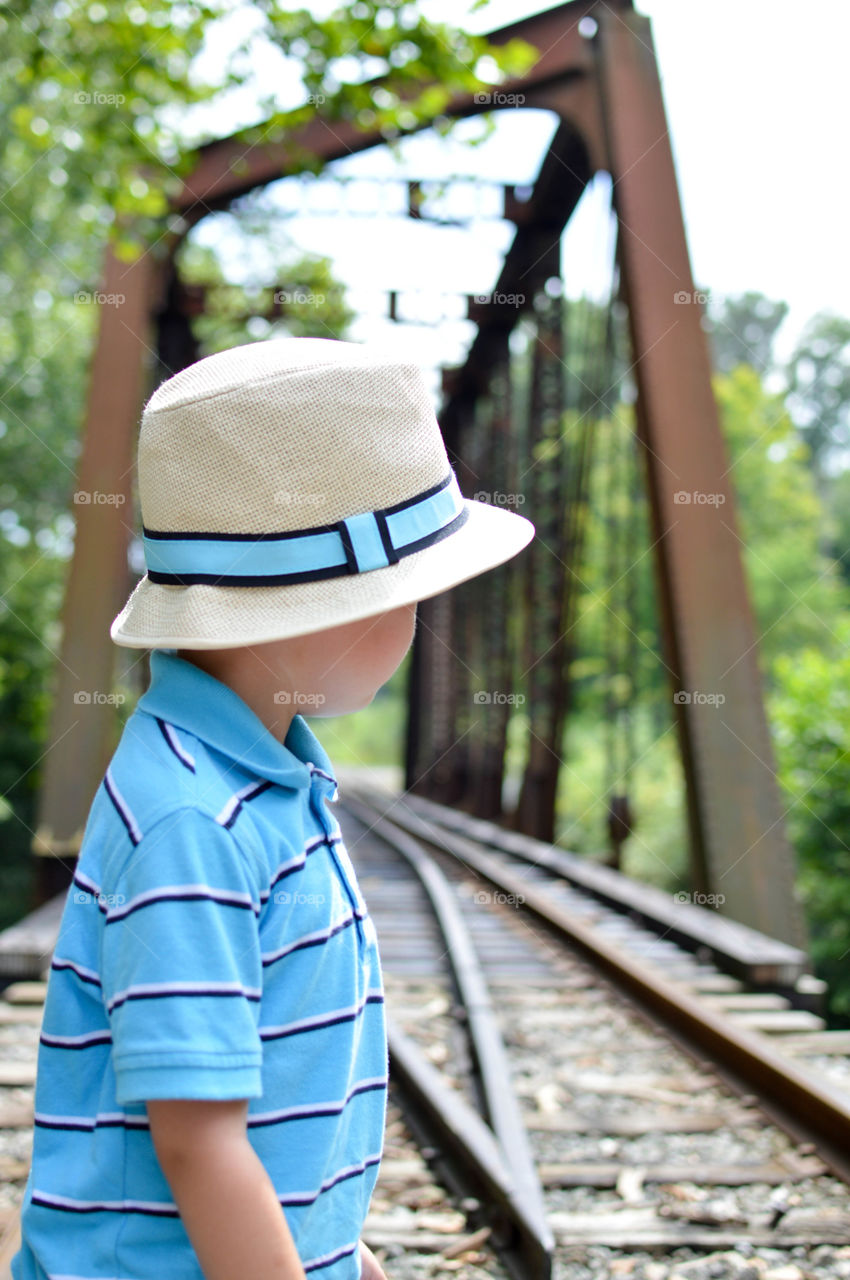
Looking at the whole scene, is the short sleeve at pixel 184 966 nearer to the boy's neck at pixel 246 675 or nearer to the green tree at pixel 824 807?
the boy's neck at pixel 246 675

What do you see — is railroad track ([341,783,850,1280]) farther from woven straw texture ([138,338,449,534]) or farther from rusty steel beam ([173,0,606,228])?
rusty steel beam ([173,0,606,228])

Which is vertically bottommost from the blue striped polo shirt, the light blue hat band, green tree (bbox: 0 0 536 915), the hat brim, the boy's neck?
the blue striped polo shirt

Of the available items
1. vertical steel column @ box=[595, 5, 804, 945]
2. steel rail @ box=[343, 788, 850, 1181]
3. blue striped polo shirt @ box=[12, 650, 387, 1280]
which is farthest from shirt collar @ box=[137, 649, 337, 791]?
vertical steel column @ box=[595, 5, 804, 945]

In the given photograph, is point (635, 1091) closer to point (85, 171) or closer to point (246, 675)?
point (246, 675)

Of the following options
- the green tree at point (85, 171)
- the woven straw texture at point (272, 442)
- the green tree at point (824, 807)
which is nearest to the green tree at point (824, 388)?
the green tree at point (85, 171)

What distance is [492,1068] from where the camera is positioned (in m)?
2.94

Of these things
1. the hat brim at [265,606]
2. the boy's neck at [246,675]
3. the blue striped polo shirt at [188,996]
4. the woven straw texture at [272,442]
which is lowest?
the blue striped polo shirt at [188,996]

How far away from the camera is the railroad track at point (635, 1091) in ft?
6.79

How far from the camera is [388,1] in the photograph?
4078mm

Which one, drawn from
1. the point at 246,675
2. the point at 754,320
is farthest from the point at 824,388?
the point at 246,675

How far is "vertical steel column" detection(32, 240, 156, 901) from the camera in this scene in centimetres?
608

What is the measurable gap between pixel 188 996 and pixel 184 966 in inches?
0.8

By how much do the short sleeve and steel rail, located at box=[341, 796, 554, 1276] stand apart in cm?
135

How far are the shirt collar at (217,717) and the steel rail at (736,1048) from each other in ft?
6.96
